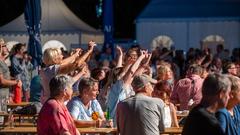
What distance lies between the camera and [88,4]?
153 feet

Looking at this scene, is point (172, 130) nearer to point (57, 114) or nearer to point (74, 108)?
point (74, 108)

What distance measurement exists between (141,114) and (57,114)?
0.94 m

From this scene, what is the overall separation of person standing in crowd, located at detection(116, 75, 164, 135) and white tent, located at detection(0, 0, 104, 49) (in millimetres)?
20062

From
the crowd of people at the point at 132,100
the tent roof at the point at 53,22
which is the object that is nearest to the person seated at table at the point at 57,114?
the crowd of people at the point at 132,100

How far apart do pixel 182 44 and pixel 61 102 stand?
881 inches

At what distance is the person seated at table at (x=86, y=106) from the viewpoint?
9.45 metres

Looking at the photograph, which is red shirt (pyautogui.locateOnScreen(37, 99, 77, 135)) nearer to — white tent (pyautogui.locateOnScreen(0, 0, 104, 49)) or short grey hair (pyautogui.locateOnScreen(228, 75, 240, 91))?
short grey hair (pyautogui.locateOnScreen(228, 75, 240, 91))

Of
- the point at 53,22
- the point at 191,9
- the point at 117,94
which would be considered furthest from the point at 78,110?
the point at 191,9

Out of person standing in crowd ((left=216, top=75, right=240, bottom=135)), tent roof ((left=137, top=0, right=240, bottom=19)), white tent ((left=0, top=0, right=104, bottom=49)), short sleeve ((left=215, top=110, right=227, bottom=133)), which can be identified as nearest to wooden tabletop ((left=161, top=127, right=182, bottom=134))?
person standing in crowd ((left=216, top=75, right=240, bottom=135))

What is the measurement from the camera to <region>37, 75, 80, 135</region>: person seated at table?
8.21 m

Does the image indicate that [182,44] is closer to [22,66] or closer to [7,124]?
[22,66]

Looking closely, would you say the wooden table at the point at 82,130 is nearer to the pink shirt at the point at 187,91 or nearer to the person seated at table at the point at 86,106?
the person seated at table at the point at 86,106

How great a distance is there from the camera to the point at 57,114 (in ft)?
27.0

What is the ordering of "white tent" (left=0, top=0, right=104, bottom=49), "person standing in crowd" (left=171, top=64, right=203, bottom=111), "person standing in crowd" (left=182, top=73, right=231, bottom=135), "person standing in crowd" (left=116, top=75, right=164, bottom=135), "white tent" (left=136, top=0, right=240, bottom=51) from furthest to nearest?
"white tent" (left=136, top=0, right=240, bottom=51) → "white tent" (left=0, top=0, right=104, bottom=49) → "person standing in crowd" (left=171, top=64, right=203, bottom=111) → "person standing in crowd" (left=116, top=75, right=164, bottom=135) → "person standing in crowd" (left=182, top=73, right=231, bottom=135)
